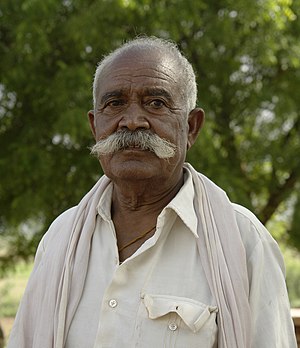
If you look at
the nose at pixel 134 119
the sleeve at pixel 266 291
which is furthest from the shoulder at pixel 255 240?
the nose at pixel 134 119

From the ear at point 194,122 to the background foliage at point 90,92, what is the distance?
5.34 metres

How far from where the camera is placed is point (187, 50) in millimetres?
9445

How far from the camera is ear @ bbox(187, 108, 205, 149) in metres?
2.45

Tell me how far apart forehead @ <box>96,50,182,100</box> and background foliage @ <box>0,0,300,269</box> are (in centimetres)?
542

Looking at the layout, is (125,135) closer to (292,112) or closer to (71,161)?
(71,161)

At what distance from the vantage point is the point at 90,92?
320 inches

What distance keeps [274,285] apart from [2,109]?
756cm

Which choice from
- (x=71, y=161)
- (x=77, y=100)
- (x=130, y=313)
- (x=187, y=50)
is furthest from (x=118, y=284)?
(x=187, y=50)

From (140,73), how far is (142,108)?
12cm

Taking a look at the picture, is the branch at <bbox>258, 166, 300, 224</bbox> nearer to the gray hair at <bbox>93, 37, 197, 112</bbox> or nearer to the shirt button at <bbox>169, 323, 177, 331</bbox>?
the gray hair at <bbox>93, 37, 197, 112</bbox>

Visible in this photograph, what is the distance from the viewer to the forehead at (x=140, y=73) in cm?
229

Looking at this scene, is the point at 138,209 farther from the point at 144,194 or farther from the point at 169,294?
the point at 169,294

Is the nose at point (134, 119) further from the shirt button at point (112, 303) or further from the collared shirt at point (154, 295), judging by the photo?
the shirt button at point (112, 303)

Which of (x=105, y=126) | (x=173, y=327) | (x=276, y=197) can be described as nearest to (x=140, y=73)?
(x=105, y=126)
